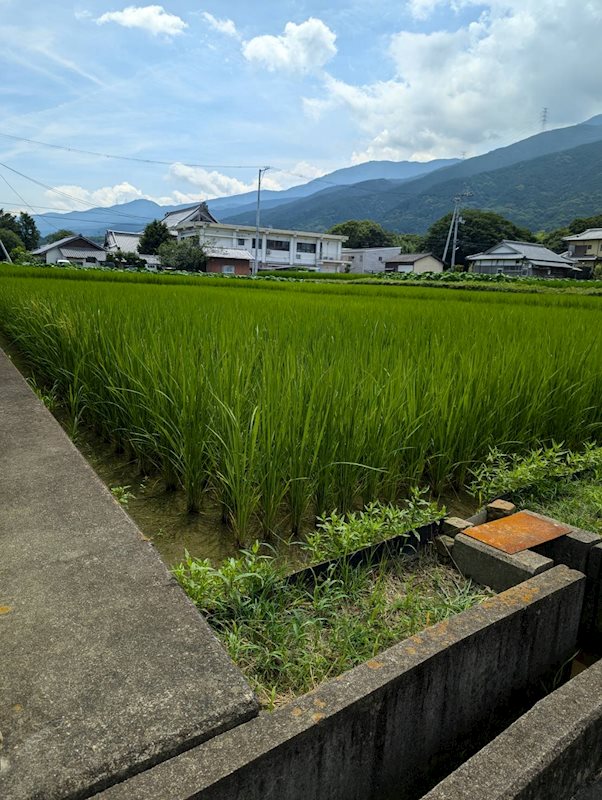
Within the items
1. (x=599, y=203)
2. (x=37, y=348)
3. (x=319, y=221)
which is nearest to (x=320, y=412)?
(x=37, y=348)

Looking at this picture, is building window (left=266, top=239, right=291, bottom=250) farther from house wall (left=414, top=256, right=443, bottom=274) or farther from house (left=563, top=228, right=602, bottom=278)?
house (left=563, top=228, right=602, bottom=278)

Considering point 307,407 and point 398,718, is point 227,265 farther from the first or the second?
point 398,718

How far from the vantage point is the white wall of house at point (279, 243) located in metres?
47.5

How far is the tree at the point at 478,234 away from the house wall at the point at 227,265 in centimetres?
2662

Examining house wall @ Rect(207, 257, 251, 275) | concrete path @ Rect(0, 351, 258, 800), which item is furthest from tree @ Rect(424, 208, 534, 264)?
concrete path @ Rect(0, 351, 258, 800)

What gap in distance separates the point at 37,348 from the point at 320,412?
10.6ft

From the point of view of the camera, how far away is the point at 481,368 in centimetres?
269

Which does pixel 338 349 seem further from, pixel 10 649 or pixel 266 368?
pixel 10 649

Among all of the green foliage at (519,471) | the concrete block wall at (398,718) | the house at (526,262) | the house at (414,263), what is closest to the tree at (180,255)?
the house at (414,263)

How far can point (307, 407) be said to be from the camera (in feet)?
6.49

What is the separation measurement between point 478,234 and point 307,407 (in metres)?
64.9

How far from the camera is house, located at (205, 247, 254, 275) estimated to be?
42338 mm

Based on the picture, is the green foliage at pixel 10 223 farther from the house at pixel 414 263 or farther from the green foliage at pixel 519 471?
the green foliage at pixel 519 471

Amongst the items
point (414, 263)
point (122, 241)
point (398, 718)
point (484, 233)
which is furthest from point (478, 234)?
point (398, 718)
